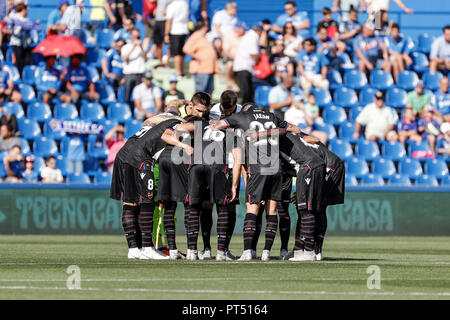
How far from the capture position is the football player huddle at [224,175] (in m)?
12.8

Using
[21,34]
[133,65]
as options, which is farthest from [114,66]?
[21,34]

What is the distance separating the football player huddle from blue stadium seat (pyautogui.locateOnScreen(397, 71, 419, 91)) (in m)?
14.3

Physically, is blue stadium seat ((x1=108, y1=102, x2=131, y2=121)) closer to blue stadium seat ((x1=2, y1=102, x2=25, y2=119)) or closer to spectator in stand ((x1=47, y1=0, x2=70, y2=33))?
blue stadium seat ((x1=2, y1=102, x2=25, y2=119))

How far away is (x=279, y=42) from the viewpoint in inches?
1031

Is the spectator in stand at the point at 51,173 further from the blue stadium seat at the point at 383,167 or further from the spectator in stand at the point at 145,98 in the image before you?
the blue stadium seat at the point at 383,167

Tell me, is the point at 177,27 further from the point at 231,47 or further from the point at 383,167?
the point at 383,167

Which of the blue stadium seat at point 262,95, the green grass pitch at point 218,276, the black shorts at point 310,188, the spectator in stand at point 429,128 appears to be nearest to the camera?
the green grass pitch at point 218,276

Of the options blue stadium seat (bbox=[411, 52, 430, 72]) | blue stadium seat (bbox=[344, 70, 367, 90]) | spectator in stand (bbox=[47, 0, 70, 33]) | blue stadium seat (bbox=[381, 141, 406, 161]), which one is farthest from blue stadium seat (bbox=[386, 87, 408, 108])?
spectator in stand (bbox=[47, 0, 70, 33])

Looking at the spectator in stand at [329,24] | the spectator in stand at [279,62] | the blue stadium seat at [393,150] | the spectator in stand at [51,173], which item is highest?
the spectator in stand at [329,24]

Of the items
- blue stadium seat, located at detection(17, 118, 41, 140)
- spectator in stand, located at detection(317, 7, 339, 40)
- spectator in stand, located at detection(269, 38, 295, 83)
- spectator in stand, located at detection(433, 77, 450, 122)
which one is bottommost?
blue stadium seat, located at detection(17, 118, 41, 140)

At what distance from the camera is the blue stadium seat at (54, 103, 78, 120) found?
80.4 ft

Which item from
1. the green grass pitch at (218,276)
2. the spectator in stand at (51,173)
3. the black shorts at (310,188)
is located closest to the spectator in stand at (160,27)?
the spectator in stand at (51,173)

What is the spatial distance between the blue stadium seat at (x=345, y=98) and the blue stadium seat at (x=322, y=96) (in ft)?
1.10

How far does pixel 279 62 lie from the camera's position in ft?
85.5
